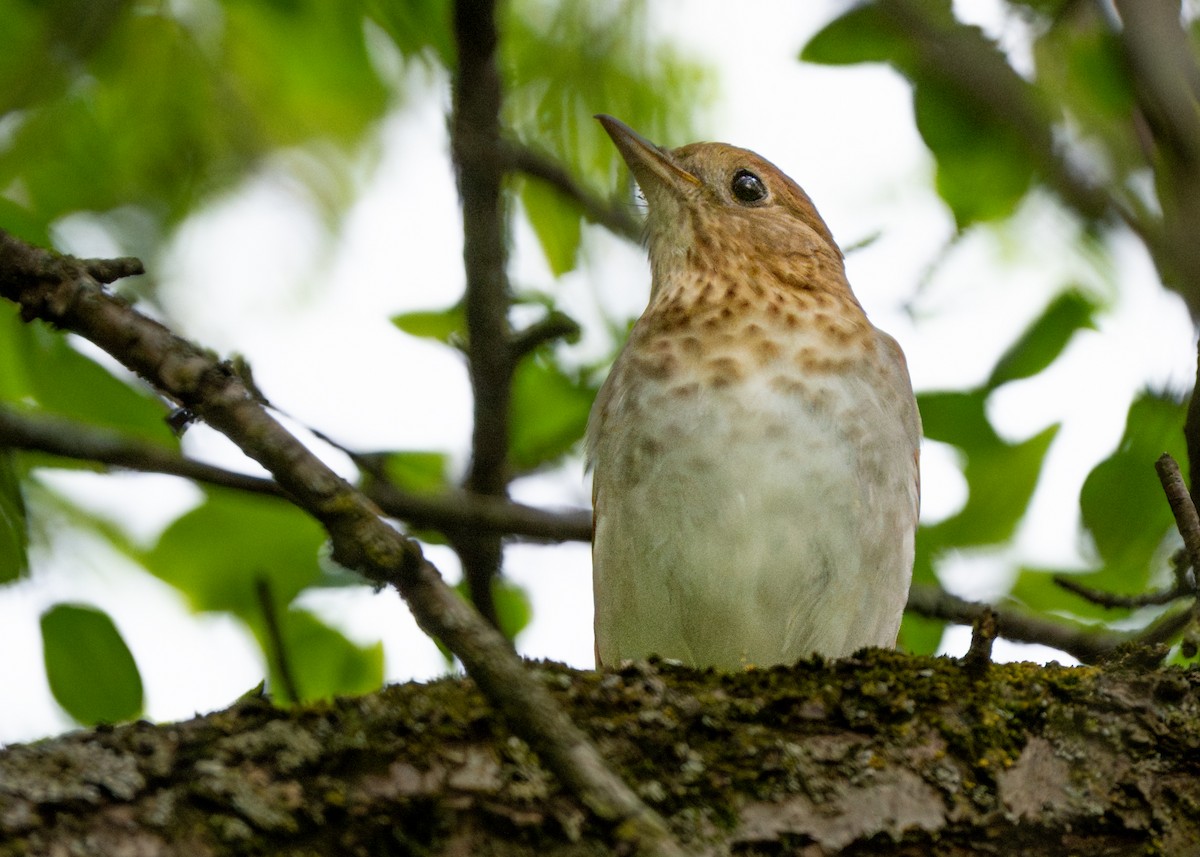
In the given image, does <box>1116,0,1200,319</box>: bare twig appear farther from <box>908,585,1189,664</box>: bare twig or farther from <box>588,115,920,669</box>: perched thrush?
<box>908,585,1189,664</box>: bare twig

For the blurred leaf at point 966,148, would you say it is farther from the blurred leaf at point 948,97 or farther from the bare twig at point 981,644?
the bare twig at point 981,644

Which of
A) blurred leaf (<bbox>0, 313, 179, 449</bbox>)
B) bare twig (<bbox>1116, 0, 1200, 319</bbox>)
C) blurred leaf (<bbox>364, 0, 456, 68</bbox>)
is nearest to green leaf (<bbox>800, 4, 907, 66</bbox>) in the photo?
bare twig (<bbox>1116, 0, 1200, 319</bbox>)

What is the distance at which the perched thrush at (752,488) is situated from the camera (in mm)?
4793

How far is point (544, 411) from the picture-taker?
226 inches

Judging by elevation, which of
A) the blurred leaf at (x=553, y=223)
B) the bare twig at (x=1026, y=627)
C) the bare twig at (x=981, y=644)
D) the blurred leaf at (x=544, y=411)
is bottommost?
the bare twig at (x=981, y=644)

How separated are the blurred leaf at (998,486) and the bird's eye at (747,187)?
74.2 inches

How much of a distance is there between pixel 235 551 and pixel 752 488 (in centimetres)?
186

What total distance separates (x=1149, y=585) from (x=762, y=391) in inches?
59.2

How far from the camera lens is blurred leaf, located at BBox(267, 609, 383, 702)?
539 cm

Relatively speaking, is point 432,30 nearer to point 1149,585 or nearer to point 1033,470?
point 1033,470

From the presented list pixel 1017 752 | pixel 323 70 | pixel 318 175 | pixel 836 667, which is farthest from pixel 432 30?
pixel 318 175

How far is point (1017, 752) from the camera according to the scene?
304 centimetres

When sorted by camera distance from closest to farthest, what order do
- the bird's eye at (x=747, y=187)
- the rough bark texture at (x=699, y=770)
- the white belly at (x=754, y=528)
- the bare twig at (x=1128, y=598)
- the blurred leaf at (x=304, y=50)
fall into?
the rough bark texture at (x=699, y=770) → the bare twig at (x=1128, y=598) → the white belly at (x=754, y=528) → the blurred leaf at (x=304, y=50) → the bird's eye at (x=747, y=187)

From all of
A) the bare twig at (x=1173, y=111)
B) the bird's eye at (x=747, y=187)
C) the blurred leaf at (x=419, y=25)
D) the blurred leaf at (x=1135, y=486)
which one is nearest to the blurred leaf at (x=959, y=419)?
the blurred leaf at (x=1135, y=486)
